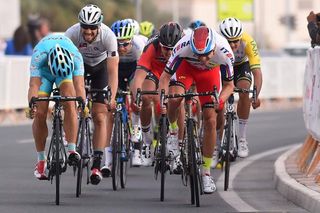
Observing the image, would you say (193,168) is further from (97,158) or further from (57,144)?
(97,158)

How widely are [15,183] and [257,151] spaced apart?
6852mm

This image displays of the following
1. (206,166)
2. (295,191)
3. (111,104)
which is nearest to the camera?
(295,191)

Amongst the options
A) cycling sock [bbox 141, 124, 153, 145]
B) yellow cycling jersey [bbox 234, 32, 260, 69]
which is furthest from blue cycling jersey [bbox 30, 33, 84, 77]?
yellow cycling jersey [bbox 234, 32, 260, 69]

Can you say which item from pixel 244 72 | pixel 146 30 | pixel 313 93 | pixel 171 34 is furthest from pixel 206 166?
pixel 146 30

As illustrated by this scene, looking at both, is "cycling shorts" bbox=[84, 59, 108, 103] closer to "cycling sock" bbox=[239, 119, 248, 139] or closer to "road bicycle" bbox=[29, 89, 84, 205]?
"road bicycle" bbox=[29, 89, 84, 205]

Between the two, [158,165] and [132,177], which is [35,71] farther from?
[132,177]

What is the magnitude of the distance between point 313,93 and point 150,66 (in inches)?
82.3

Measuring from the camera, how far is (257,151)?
74.5ft

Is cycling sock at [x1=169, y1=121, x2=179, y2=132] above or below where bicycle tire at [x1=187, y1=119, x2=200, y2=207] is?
above

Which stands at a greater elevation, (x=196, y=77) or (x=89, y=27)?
(x=89, y=27)

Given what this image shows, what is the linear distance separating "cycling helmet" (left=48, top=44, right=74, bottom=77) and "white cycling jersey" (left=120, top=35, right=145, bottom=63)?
4.22 m

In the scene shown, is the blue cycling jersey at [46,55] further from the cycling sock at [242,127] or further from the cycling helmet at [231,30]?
the cycling sock at [242,127]

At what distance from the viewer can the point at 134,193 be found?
15688 mm

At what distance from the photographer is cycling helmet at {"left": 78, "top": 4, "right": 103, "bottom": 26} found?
15234 millimetres
